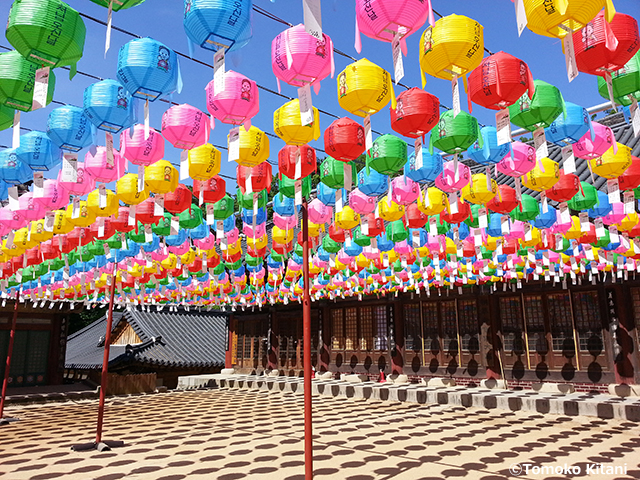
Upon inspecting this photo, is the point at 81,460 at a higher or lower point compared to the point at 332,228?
lower

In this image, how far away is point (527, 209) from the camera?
7082mm

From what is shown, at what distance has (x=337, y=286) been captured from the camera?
Result: 49.8 ft

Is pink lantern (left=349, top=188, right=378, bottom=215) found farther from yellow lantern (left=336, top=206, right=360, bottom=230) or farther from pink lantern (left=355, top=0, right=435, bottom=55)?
pink lantern (left=355, top=0, right=435, bottom=55)

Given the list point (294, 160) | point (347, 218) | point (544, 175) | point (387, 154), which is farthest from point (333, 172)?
point (544, 175)

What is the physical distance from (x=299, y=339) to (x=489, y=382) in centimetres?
920

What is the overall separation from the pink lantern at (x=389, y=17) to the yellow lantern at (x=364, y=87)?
53 cm

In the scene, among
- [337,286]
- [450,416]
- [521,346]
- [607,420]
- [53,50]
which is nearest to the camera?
[53,50]

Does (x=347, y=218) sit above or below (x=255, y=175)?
below

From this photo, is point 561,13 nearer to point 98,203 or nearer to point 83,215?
point 98,203

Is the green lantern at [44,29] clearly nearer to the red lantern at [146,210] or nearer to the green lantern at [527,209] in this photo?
the red lantern at [146,210]

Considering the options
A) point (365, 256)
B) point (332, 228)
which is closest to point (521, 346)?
point (365, 256)

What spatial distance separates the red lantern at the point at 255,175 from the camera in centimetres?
564

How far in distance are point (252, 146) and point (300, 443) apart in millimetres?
5268

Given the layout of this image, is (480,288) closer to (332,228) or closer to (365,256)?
(365,256)
